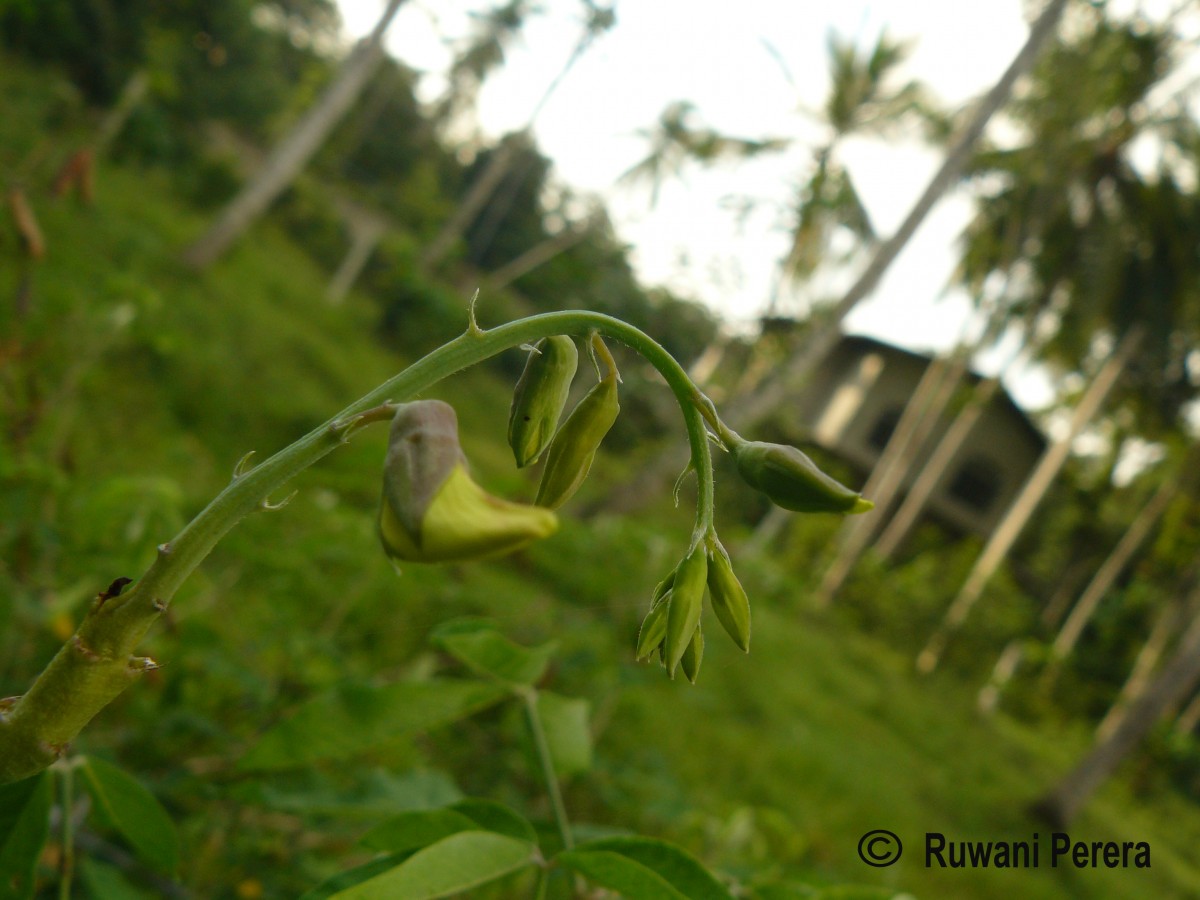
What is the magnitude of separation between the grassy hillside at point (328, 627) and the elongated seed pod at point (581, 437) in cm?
50

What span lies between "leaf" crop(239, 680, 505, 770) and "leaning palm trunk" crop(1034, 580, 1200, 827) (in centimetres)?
1126

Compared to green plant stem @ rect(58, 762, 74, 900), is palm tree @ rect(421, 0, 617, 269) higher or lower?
higher

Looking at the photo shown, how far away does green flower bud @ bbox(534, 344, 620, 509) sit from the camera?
62cm

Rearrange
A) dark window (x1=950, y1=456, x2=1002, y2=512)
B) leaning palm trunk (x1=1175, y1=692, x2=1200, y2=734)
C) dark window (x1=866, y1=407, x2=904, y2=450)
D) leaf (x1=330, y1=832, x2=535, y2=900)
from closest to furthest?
leaf (x1=330, y1=832, x2=535, y2=900), leaning palm trunk (x1=1175, y1=692, x2=1200, y2=734), dark window (x1=866, y1=407, x2=904, y2=450), dark window (x1=950, y1=456, x2=1002, y2=512)

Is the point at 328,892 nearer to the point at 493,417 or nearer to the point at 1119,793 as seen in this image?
the point at 493,417

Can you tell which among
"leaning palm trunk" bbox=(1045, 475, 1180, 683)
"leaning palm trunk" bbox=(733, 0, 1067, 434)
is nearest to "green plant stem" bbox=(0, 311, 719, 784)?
"leaning palm trunk" bbox=(733, 0, 1067, 434)

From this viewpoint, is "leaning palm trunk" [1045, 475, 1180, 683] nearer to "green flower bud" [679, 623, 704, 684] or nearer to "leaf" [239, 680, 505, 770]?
"leaf" [239, 680, 505, 770]

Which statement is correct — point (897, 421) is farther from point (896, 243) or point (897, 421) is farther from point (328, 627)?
point (328, 627)

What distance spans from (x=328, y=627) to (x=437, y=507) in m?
2.10

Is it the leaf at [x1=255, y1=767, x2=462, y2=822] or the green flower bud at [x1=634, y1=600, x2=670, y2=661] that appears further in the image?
the leaf at [x1=255, y1=767, x2=462, y2=822]

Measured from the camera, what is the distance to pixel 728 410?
852 cm

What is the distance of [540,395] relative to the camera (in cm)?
61

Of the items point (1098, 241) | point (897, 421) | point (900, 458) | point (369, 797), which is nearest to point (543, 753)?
point (369, 797)

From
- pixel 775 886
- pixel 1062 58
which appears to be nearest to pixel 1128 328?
pixel 1062 58
